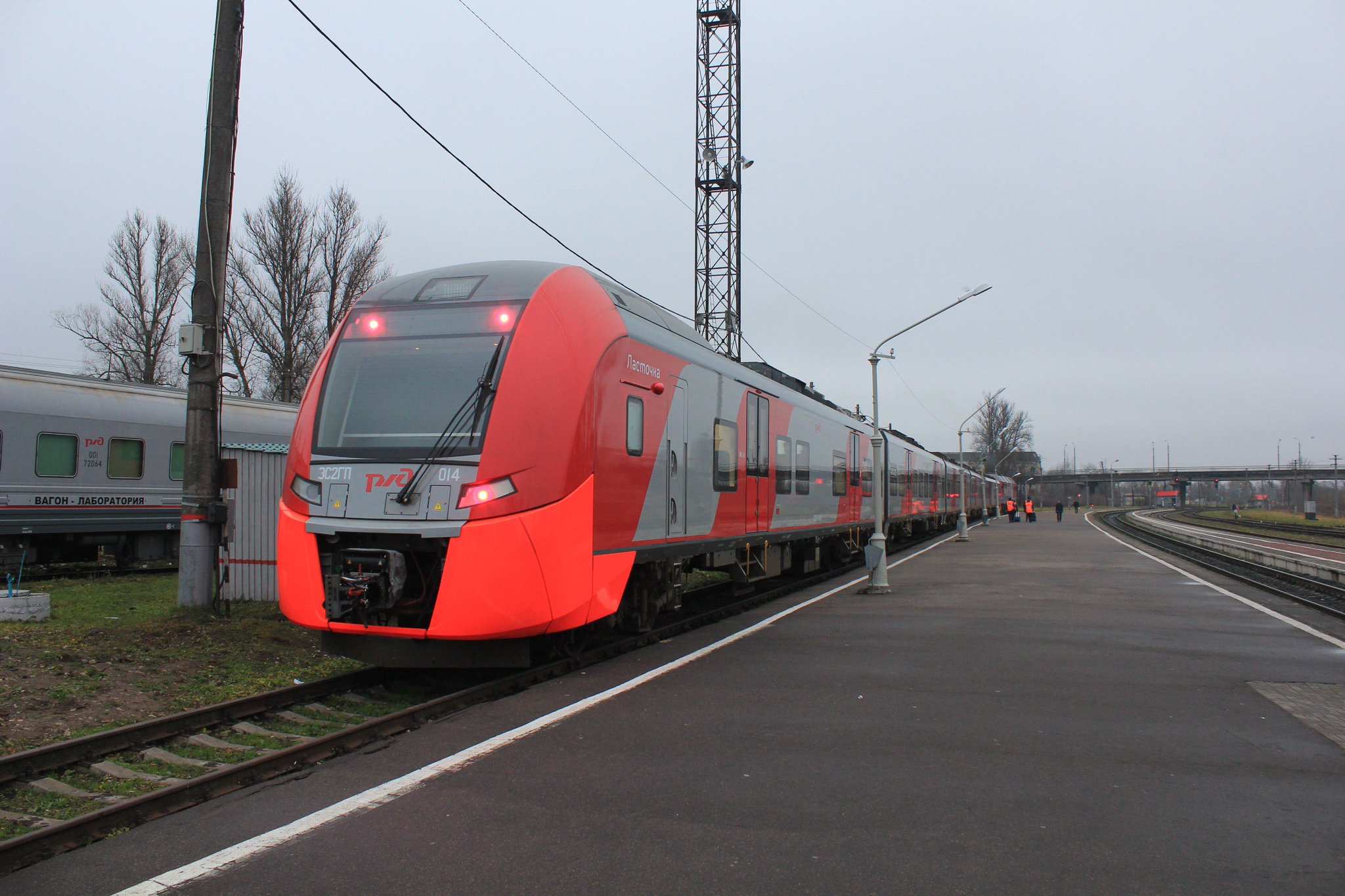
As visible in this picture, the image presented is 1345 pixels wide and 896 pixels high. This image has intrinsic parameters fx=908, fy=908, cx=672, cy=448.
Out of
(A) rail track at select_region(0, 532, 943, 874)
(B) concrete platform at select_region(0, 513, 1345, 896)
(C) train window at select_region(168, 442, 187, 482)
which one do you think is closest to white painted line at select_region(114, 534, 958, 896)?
(B) concrete platform at select_region(0, 513, 1345, 896)

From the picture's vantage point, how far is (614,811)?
4555 mm

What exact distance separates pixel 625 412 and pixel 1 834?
17.4ft

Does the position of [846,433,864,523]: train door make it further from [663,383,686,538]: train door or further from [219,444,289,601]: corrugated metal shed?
[219,444,289,601]: corrugated metal shed

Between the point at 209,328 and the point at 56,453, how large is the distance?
836cm

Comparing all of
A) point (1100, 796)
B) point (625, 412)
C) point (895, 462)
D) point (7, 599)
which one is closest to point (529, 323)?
point (625, 412)

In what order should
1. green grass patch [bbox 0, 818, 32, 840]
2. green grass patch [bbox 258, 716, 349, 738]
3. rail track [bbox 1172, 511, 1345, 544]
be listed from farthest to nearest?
rail track [bbox 1172, 511, 1345, 544] < green grass patch [bbox 258, 716, 349, 738] < green grass patch [bbox 0, 818, 32, 840]

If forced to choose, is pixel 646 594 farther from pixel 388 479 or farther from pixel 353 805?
pixel 353 805

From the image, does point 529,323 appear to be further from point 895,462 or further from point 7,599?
point 895,462

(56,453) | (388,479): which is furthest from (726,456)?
(56,453)

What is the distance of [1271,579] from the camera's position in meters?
19.2

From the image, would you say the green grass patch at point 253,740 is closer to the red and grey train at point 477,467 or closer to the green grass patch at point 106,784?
the green grass patch at point 106,784

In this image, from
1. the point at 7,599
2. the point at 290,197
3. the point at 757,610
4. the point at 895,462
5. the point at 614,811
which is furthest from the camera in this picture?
Result: the point at 290,197

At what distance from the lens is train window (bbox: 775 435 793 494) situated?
13422mm

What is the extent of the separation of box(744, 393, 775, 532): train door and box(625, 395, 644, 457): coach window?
11.6 feet
